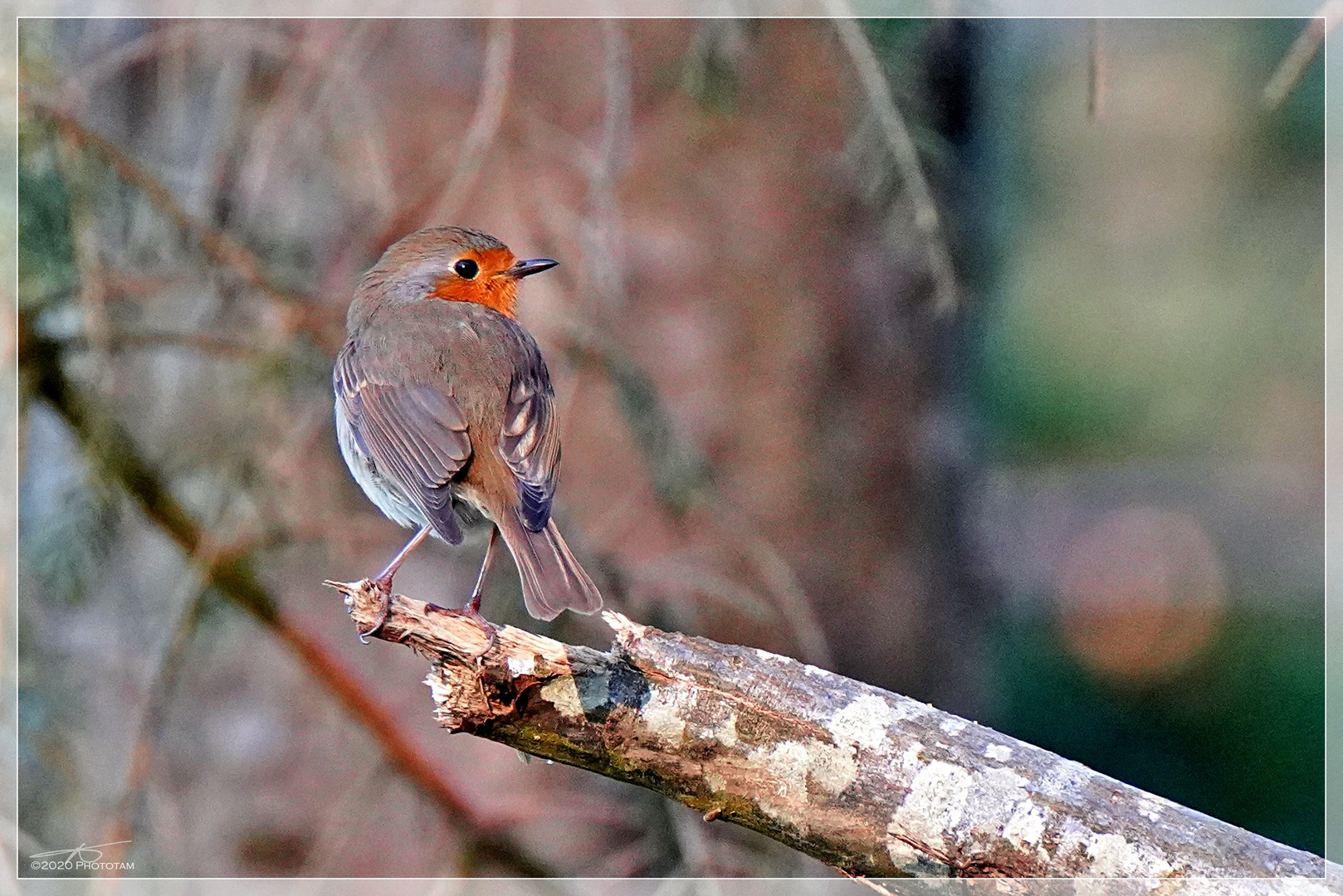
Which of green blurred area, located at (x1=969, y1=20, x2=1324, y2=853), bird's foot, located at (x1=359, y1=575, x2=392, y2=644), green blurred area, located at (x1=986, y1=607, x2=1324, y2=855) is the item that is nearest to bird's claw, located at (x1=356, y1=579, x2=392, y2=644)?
bird's foot, located at (x1=359, y1=575, x2=392, y2=644)

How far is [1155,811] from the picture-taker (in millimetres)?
1602

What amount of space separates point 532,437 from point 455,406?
0.18 m

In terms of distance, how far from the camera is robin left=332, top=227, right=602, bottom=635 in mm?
2148

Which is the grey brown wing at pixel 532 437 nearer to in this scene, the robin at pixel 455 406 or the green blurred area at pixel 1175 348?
the robin at pixel 455 406

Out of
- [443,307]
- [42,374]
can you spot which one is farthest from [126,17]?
[443,307]

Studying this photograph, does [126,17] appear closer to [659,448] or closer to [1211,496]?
[659,448]

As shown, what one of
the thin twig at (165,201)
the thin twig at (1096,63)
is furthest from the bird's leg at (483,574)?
the thin twig at (1096,63)

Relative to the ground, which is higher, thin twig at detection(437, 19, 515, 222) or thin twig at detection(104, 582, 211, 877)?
thin twig at detection(437, 19, 515, 222)

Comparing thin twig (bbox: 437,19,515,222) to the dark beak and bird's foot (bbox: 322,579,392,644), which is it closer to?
the dark beak

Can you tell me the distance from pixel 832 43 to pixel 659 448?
139cm

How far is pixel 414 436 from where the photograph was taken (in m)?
2.30

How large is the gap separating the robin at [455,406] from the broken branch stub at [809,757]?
248 mm

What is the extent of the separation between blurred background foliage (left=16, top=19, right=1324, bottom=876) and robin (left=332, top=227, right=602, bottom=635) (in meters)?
0.20

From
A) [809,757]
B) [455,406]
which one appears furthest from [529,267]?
[809,757]
